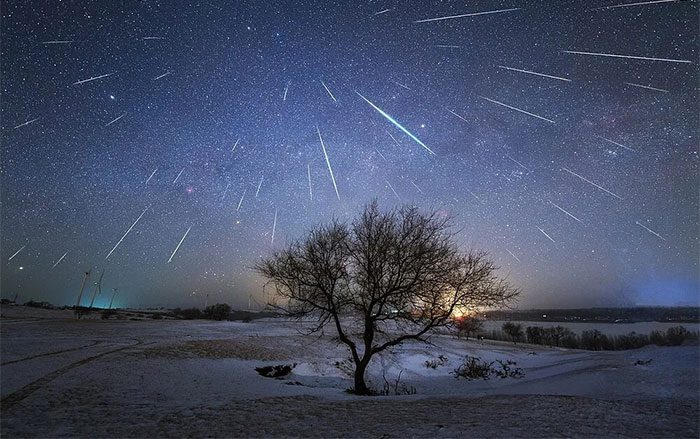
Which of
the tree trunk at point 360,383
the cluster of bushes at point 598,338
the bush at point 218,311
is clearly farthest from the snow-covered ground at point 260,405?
the bush at point 218,311

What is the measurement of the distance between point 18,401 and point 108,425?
4543mm

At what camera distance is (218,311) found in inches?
3723

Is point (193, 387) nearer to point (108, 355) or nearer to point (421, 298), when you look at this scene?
point (108, 355)

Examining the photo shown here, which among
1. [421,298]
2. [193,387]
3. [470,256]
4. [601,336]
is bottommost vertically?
[601,336]

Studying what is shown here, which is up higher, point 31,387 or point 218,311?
point 31,387

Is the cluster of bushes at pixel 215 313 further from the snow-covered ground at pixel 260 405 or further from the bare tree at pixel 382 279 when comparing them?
the bare tree at pixel 382 279

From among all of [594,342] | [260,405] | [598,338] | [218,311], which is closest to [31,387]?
[260,405]

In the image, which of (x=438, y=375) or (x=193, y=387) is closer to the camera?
(x=193, y=387)

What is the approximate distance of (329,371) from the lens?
2509cm

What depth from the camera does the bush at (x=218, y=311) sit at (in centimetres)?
9374

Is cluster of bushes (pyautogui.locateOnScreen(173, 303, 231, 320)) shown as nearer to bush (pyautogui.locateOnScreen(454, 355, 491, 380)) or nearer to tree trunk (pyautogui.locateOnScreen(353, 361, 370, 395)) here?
bush (pyautogui.locateOnScreen(454, 355, 491, 380))

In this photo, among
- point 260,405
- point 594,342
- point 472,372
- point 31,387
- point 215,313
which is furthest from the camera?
point 215,313

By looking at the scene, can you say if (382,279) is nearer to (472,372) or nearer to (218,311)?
(472,372)

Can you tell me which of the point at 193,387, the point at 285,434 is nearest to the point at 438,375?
the point at 193,387
